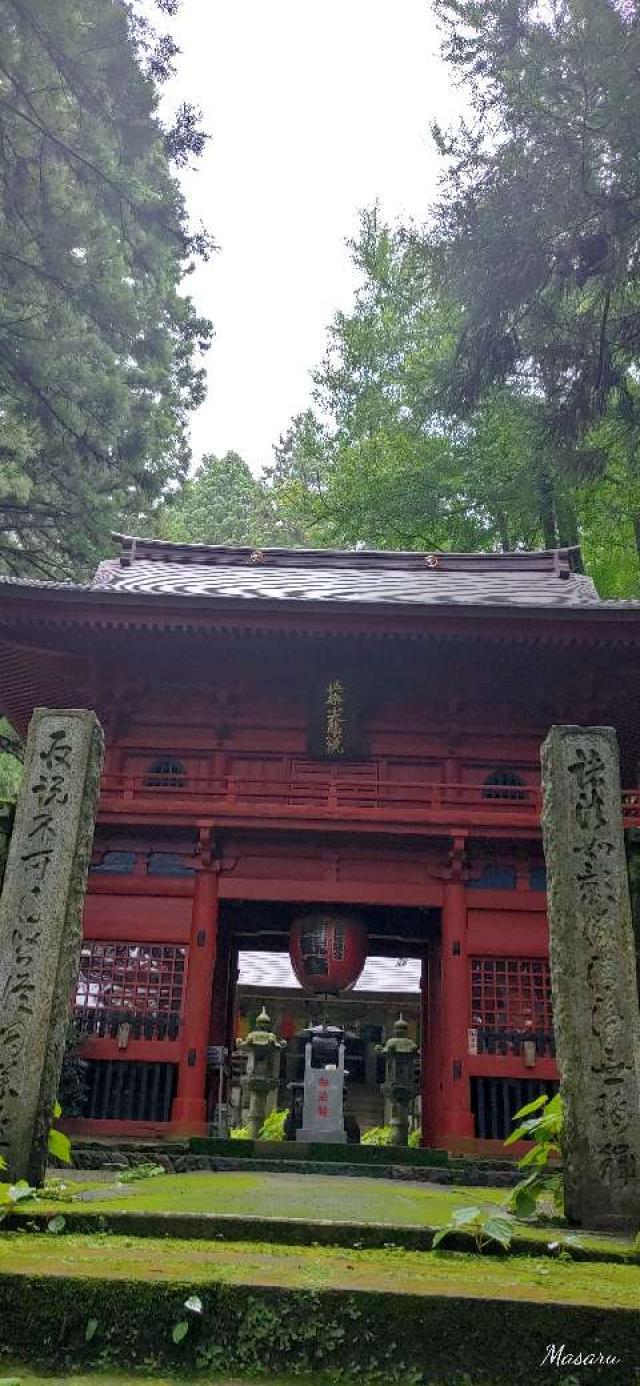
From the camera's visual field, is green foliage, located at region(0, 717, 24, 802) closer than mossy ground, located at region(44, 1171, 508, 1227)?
No

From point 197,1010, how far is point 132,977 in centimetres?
87

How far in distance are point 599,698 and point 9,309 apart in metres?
9.55

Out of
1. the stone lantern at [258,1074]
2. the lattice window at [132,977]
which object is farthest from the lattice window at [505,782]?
the stone lantern at [258,1074]

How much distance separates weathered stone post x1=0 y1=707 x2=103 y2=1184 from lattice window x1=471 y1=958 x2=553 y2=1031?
6.66m

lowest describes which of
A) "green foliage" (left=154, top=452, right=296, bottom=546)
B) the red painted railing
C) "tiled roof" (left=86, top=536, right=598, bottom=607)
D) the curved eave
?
the red painted railing

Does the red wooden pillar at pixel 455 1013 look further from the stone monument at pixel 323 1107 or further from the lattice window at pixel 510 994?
A: the stone monument at pixel 323 1107

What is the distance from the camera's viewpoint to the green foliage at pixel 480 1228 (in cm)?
317

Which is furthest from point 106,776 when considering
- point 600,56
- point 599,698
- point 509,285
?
point 600,56

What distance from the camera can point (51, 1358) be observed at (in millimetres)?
2285

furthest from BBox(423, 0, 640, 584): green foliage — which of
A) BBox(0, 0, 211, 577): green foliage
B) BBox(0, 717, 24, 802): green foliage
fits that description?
BBox(0, 717, 24, 802): green foliage

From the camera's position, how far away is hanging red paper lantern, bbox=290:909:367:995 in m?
11.3

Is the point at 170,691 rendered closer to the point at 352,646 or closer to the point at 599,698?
the point at 352,646

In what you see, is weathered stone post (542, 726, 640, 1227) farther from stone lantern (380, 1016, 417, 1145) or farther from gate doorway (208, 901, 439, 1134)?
gate doorway (208, 901, 439, 1134)

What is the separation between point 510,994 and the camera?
35.5 feet
